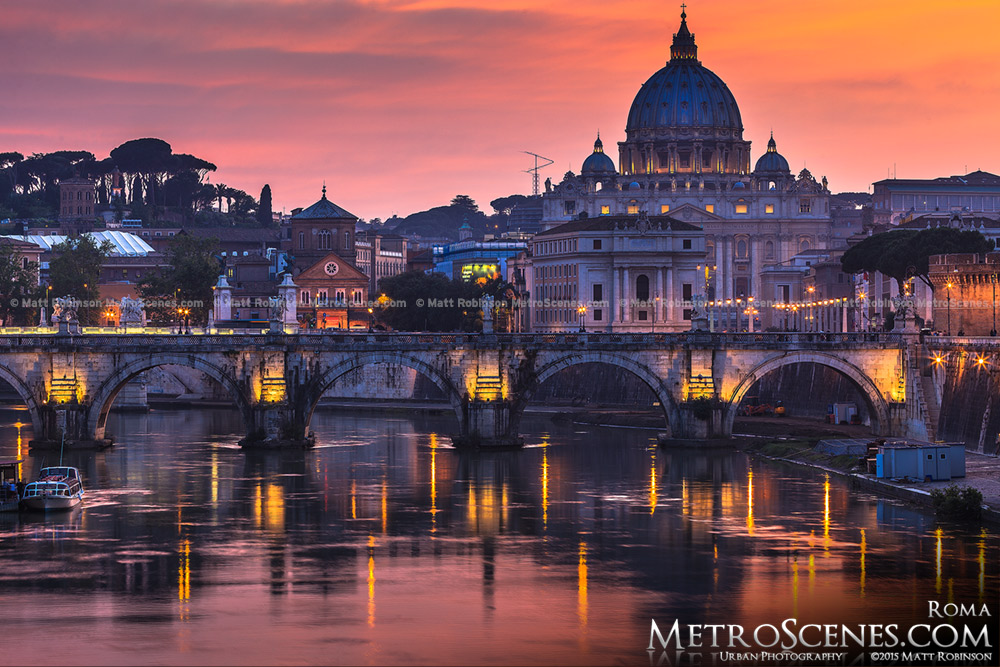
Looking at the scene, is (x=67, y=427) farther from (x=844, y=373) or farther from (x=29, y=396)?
(x=844, y=373)

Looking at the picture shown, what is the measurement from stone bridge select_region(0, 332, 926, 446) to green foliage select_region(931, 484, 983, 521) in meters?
26.4

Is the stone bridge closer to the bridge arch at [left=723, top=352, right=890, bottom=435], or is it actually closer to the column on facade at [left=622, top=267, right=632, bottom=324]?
the bridge arch at [left=723, top=352, right=890, bottom=435]

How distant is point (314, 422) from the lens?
116 metres

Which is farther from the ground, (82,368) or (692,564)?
(82,368)

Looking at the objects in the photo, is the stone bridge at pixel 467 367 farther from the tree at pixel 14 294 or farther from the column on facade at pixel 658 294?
the column on facade at pixel 658 294

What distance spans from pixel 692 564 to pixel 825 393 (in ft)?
158

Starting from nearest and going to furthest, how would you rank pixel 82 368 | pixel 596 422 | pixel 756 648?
pixel 756 648
pixel 82 368
pixel 596 422

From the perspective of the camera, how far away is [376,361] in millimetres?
91688

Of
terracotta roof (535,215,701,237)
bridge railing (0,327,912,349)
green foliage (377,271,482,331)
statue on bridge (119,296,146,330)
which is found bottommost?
bridge railing (0,327,912,349)

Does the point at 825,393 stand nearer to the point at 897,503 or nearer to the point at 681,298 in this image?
the point at 897,503

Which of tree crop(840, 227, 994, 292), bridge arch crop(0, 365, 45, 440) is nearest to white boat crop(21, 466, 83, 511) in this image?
bridge arch crop(0, 365, 45, 440)

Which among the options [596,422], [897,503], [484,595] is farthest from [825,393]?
[484,595]

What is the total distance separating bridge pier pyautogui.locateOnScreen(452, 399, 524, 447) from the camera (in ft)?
299

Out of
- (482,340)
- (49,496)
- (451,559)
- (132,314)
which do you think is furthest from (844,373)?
(132,314)
